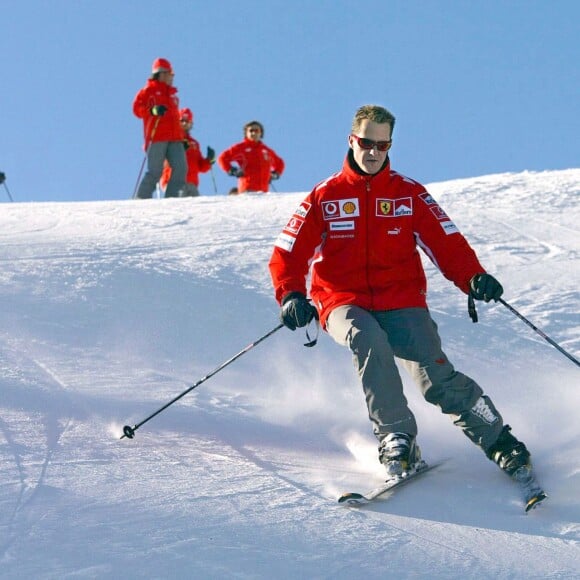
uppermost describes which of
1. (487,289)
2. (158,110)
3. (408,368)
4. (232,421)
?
(158,110)

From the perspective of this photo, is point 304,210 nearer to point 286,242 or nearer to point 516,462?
point 286,242

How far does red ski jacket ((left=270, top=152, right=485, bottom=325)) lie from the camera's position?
4.67 meters

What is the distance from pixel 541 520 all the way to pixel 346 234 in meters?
1.50

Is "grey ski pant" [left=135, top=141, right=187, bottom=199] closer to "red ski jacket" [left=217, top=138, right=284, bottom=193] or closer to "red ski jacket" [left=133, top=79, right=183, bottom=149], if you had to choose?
"red ski jacket" [left=133, top=79, right=183, bottom=149]

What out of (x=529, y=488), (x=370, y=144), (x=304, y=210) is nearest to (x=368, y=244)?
(x=304, y=210)

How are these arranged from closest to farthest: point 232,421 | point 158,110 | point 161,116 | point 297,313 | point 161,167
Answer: point 297,313 < point 232,421 < point 158,110 < point 161,116 < point 161,167

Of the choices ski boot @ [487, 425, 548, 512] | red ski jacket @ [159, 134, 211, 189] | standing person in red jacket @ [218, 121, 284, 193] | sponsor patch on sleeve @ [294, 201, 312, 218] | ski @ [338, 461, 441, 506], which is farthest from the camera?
red ski jacket @ [159, 134, 211, 189]

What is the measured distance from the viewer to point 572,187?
35.1 ft

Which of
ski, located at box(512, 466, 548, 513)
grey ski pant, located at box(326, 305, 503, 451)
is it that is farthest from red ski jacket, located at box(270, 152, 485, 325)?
ski, located at box(512, 466, 548, 513)

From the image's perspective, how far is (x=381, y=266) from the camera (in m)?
4.68

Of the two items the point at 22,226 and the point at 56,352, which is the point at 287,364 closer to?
the point at 56,352

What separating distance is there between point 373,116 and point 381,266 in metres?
0.64

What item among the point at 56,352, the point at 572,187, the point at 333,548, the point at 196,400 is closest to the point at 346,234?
the point at 196,400

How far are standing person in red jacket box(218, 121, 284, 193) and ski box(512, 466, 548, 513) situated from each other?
35.2 feet
